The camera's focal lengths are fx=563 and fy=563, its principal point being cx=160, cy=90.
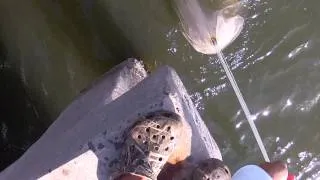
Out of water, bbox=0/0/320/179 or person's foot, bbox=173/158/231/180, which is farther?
water, bbox=0/0/320/179

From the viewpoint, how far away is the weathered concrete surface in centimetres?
224

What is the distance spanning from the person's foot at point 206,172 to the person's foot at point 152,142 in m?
0.11

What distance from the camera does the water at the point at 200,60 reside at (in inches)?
114

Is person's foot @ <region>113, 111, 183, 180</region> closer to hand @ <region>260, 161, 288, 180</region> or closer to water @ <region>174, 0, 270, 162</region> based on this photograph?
hand @ <region>260, 161, 288, 180</region>

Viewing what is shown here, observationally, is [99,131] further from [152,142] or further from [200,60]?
[200,60]

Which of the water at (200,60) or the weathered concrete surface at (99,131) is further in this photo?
the water at (200,60)

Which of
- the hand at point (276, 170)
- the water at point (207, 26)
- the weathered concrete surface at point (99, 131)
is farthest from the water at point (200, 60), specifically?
the hand at point (276, 170)

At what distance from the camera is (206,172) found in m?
2.24

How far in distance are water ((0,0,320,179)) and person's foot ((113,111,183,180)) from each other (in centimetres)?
84

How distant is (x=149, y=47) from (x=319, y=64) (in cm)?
102

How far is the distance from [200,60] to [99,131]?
100 centimetres

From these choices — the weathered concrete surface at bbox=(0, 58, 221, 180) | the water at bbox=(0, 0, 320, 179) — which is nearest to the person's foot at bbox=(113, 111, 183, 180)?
the weathered concrete surface at bbox=(0, 58, 221, 180)

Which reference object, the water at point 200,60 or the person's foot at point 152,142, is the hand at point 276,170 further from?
the water at point 200,60

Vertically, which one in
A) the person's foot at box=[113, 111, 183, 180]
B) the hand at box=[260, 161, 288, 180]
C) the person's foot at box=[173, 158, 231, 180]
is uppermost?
the person's foot at box=[113, 111, 183, 180]
